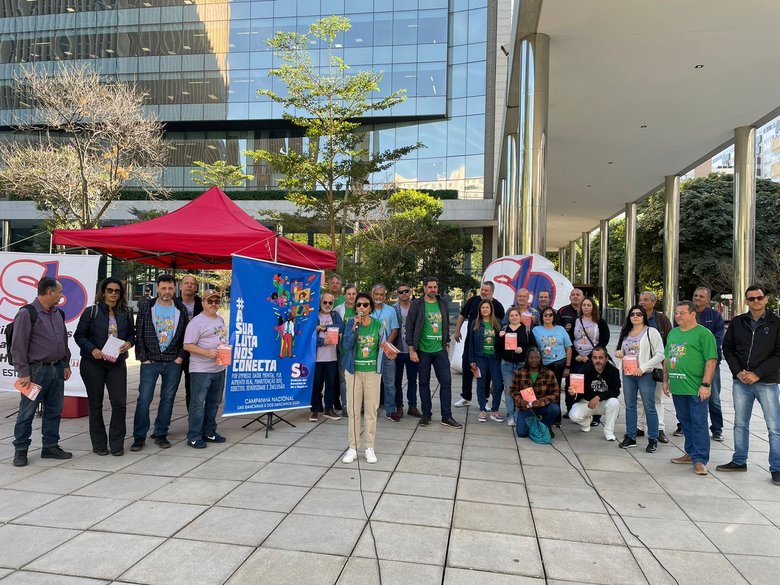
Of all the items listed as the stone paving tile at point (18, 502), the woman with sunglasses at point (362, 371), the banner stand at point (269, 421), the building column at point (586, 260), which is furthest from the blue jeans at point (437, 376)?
the building column at point (586, 260)

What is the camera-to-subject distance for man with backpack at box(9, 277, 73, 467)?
474cm

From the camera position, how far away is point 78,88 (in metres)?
19.7

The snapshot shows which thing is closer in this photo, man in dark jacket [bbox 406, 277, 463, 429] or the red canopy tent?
the red canopy tent

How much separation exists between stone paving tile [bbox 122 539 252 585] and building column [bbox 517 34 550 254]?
27.9 feet

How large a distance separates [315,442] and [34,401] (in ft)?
9.00

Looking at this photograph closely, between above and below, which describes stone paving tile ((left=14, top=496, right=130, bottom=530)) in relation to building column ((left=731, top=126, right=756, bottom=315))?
below

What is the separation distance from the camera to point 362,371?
201 inches

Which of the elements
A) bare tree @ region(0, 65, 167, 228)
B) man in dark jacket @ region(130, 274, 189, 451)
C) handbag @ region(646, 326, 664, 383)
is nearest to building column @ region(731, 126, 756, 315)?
handbag @ region(646, 326, 664, 383)

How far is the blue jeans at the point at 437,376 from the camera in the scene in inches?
260

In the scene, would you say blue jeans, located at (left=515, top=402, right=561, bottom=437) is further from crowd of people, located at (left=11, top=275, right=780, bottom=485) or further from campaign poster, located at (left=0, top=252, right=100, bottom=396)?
campaign poster, located at (left=0, top=252, right=100, bottom=396)

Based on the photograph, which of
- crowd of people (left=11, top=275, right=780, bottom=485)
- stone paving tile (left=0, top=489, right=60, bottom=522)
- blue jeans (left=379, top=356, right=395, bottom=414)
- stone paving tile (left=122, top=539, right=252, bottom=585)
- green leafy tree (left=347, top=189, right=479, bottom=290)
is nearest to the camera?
stone paving tile (left=122, top=539, right=252, bottom=585)

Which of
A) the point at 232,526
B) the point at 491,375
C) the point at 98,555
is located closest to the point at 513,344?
the point at 491,375

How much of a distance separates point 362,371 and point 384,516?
1545 millimetres

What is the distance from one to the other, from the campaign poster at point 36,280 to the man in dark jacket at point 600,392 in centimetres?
600
